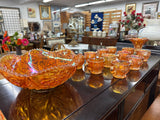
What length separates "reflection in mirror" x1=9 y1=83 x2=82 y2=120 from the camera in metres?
0.40

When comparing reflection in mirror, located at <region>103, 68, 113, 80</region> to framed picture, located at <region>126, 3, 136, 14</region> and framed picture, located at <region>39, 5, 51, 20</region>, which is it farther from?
framed picture, located at <region>39, 5, 51, 20</region>

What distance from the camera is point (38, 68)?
2.20 feet

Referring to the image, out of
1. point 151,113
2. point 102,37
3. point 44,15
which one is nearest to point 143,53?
point 151,113

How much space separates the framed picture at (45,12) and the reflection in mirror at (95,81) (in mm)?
6789

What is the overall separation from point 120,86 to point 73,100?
260mm

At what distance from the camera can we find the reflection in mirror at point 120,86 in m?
0.56

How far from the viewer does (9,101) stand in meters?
0.49

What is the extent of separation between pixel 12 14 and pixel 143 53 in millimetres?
6345

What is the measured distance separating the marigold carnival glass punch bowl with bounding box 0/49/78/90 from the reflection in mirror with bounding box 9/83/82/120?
0.05 meters

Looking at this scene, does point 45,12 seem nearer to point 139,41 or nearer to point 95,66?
point 139,41

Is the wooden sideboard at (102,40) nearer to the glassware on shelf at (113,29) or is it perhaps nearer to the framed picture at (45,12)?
the glassware on shelf at (113,29)

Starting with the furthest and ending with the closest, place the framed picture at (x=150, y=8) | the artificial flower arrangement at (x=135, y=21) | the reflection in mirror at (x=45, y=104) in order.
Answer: the framed picture at (x=150, y=8) < the artificial flower arrangement at (x=135, y=21) < the reflection in mirror at (x=45, y=104)


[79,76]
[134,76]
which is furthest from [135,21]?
[79,76]

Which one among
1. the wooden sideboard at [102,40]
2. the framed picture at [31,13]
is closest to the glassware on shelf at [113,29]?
the wooden sideboard at [102,40]
